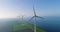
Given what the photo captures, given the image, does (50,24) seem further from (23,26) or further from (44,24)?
(23,26)

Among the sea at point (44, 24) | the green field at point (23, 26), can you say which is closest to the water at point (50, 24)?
the sea at point (44, 24)

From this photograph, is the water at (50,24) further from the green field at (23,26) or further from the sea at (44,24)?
the green field at (23,26)

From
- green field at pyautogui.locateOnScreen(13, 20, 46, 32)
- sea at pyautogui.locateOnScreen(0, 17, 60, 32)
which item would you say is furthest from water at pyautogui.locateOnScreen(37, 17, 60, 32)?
green field at pyautogui.locateOnScreen(13, 20, 46, 32)

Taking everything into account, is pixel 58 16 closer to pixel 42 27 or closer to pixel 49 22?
pixel 49 22

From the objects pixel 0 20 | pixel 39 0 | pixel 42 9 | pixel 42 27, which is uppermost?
pixel 39 0

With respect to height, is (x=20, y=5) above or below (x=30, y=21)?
above

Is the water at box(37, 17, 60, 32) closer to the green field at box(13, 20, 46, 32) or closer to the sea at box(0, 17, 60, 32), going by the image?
the sea at box(0, 17, 60, 32)

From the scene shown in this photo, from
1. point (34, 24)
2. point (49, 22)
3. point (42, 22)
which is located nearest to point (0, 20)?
point (34, 24)

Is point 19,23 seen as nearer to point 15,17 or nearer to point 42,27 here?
point 15,17

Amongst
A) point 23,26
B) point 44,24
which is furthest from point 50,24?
point 23,26

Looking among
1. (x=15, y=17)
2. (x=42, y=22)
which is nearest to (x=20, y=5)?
(x=15, y=17)
